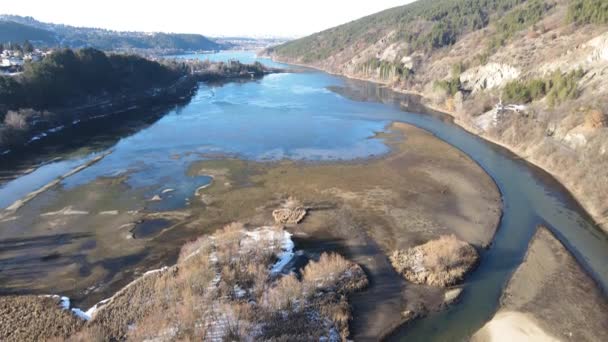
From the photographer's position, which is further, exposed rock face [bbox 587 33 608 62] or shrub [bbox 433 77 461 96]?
shrub [bbox 433 77 461 96]

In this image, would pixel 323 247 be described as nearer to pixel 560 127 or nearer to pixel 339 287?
pixel 339 287

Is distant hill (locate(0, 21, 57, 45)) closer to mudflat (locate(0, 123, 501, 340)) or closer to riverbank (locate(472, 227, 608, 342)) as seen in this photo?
mudflat (locate(0, 123, 501, 340))

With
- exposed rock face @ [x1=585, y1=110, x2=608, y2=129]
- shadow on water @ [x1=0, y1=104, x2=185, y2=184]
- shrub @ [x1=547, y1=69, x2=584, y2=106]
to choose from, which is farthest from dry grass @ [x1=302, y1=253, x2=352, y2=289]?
shrub @ [x1=547, y1=69, x2=584, y2=106]

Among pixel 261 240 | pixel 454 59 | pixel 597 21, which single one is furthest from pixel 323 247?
pixel 454 59

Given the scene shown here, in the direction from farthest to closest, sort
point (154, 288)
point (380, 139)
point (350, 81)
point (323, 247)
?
point (350, 81) → point (380, 139) → point (323, 247) → point (154, 288)

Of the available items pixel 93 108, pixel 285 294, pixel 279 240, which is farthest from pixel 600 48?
pixel 93 108
